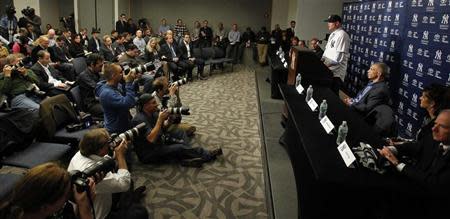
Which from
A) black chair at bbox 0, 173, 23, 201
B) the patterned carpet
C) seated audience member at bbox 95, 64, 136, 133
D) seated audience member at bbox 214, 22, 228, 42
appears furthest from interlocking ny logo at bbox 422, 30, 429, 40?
seated audience member at bbox 214, 22, 228, 42

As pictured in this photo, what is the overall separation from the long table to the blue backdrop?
1737 mm

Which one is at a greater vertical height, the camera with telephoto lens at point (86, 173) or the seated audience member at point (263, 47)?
the seated audience member at point (263, 47)

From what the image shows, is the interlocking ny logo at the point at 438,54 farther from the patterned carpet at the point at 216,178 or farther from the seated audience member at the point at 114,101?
the seated audience member at the point at 114,101

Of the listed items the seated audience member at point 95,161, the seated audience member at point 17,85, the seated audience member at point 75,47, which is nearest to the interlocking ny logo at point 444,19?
the seated audience member at point 95,161

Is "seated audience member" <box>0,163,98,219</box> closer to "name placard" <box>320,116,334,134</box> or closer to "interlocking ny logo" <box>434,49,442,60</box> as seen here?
"name placard" <box>320,116,334,134</box>

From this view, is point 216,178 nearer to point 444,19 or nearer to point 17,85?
point 17,85

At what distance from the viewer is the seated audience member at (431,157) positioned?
190 centimetres

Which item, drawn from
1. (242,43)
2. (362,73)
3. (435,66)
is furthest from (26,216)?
(242,43)

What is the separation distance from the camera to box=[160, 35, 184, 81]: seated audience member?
7.75 metres

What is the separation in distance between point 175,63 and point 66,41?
2.56m

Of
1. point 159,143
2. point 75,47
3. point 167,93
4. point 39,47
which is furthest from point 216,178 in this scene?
point 75,47

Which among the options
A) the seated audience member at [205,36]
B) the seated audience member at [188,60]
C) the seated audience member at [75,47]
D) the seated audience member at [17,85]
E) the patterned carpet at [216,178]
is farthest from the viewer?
the seated audience member at [205,36]

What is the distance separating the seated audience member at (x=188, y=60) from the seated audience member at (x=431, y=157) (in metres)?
6.15

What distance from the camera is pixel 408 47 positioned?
4.79 m
